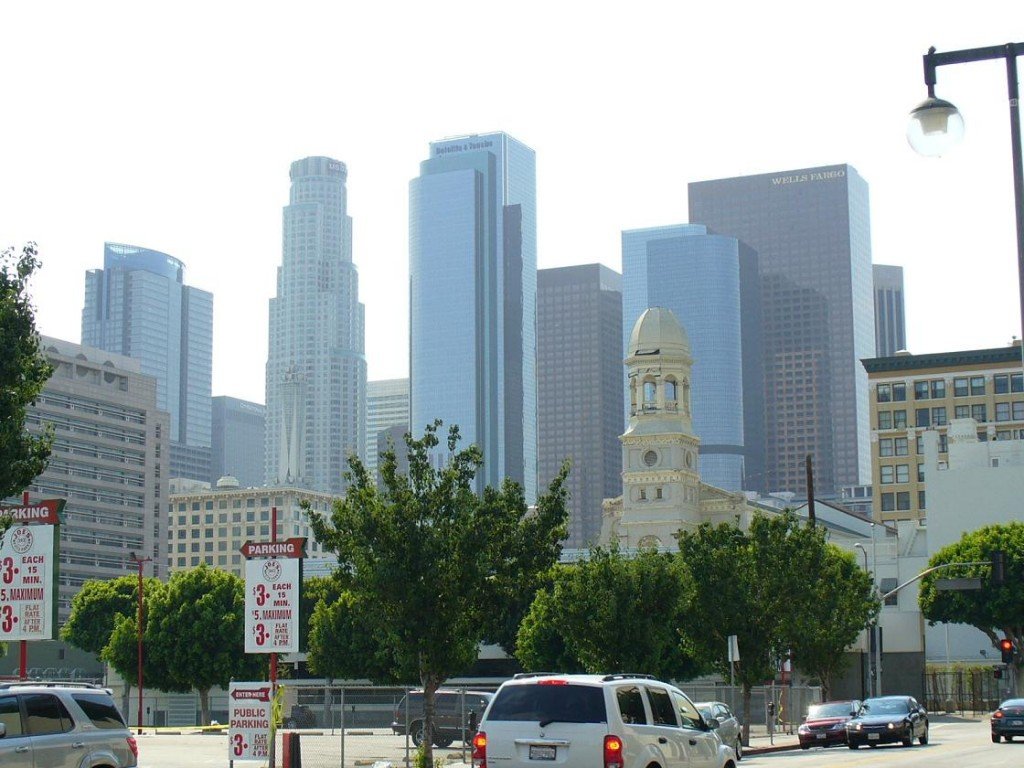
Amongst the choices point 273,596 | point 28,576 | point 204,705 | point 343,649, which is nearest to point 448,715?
point 273,596

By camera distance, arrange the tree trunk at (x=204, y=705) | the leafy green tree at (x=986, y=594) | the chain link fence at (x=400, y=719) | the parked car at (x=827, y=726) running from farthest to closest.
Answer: the tree trunk at (x=204, y=705) → the leafy green tree at (x=986, y=594) → the parked car at (x=827, y=726) → the chain link fence at (x=400, y=719)

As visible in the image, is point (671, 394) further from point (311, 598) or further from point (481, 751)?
point (481, 751)

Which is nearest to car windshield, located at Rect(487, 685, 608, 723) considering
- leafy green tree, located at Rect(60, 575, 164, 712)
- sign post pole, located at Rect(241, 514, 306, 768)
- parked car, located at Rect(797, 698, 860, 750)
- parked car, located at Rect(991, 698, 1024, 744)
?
sign post pole, located at Rect(241, 514, 306, 768)

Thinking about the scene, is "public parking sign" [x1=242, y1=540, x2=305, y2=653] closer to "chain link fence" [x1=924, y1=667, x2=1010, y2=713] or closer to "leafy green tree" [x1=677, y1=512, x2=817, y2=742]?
"leafy green tree" [x1=677, y1=512, x2=817, y2=742]

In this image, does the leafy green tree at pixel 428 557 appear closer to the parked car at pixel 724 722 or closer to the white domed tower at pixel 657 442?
the parked car at pixel 724 722

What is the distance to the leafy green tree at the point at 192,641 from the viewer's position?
84.8m

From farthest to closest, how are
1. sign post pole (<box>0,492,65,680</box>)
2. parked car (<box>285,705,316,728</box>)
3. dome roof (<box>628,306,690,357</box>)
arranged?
dome roof (<box>628,306,690,357</box>), parked car (<box>285,705,316,728</box>), sign post pole (<box>0,492,65,680</box>)

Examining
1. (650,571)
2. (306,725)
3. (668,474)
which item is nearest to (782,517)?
(650,571)

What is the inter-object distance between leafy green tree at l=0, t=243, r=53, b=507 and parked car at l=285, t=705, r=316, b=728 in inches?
1446

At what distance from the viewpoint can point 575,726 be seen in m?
19.3

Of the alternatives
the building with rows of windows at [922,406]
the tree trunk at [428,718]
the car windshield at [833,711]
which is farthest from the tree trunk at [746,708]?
the building with rows of windows at [922,406]

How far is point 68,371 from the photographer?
183 metres

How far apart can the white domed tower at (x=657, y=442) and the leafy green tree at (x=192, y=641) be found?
52973 millimetres

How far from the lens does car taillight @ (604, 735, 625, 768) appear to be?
1891 cm
